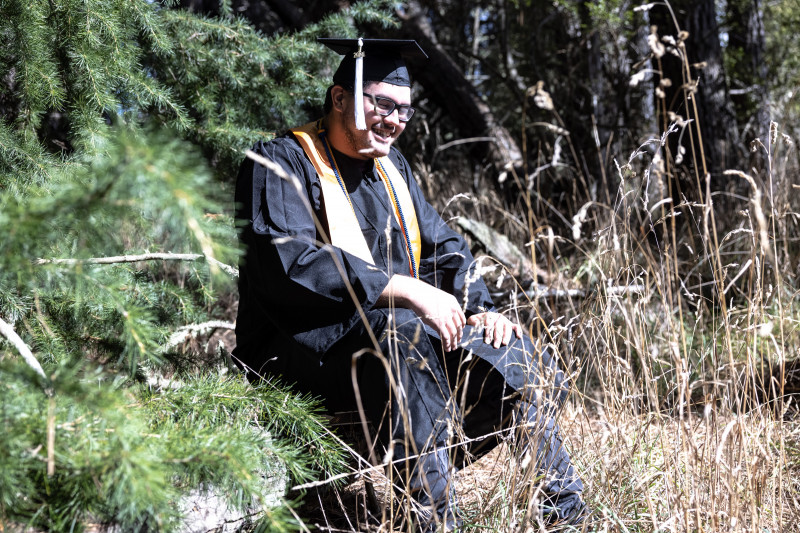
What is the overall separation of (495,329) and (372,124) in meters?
0.81

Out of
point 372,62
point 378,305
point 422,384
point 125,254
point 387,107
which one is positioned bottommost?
point 422,384

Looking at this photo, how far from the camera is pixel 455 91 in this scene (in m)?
5.16

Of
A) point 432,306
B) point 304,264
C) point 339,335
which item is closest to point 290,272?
point 304,264

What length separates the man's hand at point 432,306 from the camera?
6.43ft

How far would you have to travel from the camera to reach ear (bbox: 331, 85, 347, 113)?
246 cm

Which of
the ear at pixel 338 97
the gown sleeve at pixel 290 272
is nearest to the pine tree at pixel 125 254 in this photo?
the gown sleeve at pixel 290 272

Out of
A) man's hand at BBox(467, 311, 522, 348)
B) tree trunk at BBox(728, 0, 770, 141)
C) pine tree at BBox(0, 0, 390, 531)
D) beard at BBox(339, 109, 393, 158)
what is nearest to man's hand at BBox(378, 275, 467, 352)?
man's hand at BBox(467, 311, 522, 348)

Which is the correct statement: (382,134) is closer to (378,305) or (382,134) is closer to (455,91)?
(378,305)

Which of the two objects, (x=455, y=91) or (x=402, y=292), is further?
(x=455, y=91)

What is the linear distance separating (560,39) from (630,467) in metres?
5.21

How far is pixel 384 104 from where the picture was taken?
240cm

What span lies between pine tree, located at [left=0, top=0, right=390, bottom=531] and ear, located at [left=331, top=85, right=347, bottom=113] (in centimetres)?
51

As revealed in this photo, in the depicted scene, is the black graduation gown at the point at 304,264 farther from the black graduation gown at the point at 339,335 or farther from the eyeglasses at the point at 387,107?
the eyeglasses at the point at 387,107

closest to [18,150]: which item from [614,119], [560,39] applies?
[614,119]
